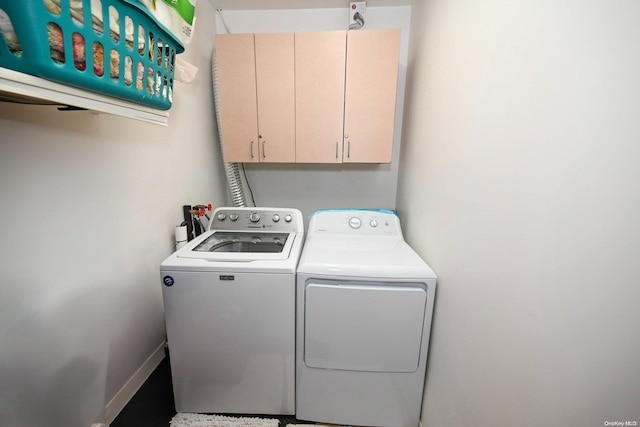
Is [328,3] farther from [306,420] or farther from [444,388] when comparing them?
[306,420]

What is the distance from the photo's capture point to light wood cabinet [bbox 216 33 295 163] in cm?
158

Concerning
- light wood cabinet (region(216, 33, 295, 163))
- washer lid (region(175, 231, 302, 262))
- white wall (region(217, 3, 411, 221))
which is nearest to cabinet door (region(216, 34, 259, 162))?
light wood cabinet (region(216, 33, 295, 163))

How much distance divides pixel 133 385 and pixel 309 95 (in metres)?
2.10

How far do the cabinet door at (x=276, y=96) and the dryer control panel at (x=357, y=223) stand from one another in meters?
0.53

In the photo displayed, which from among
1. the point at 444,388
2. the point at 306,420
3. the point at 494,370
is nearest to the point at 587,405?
the point at 494,370

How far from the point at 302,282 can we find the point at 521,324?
81cm

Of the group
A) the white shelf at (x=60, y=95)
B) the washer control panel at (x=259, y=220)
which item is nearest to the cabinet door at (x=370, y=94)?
the washer control panel at (x=259, y=220)

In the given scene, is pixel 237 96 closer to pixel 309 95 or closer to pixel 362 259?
pixel 309 95

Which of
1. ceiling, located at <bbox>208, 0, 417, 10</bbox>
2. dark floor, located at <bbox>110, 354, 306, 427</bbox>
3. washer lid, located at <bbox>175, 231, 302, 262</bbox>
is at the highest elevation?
ceiling, located at <bbox>208, 0, 417, 10</bbox>

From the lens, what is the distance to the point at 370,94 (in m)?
1.59

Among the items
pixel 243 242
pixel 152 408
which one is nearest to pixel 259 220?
pixel 243 242

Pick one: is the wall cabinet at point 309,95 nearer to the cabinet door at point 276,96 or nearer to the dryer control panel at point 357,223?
the cabinet door at point 276,96

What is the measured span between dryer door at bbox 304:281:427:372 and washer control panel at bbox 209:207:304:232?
0.56m

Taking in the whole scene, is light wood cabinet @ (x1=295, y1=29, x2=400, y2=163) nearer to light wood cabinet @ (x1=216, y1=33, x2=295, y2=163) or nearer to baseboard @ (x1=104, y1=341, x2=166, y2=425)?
light wood cabinet @ (x1=216, y1=33, x2=295, y2=163)
